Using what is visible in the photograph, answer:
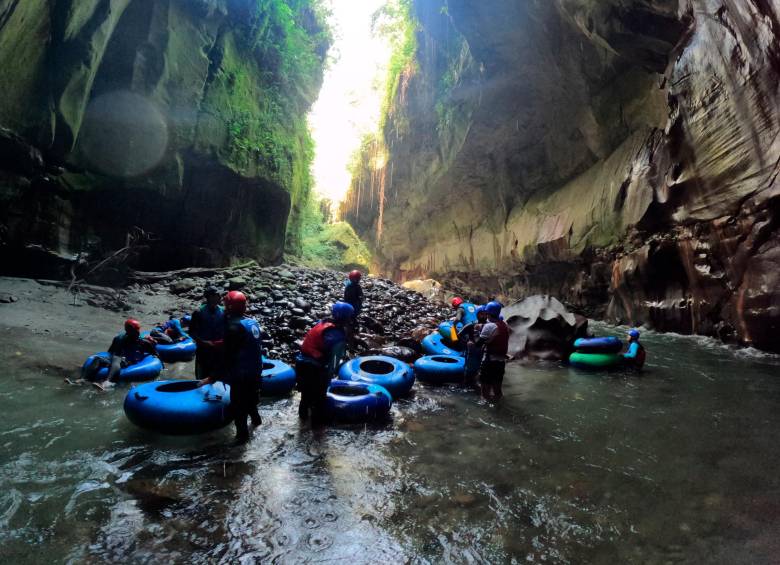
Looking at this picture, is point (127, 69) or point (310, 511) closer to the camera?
point (310, 511)

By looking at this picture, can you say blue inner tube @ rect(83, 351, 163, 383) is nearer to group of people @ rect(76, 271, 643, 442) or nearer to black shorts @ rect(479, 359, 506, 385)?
group of people @ rect(76, 271, 643, 442)

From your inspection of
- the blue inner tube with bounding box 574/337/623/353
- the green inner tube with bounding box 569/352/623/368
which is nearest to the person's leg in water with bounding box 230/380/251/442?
the green inner tube with bounding box 569/352/623/368

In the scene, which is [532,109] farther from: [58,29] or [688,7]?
[58,29]

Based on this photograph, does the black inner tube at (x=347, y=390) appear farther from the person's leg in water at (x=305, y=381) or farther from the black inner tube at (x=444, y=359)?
the black inner tube at (x=444, y=359)

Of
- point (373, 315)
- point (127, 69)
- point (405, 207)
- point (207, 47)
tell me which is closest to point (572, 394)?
point (373, 315)

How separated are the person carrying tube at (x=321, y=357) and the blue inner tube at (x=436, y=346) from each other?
13.2 ft

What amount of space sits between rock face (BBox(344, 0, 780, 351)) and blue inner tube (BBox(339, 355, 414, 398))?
7.11 m

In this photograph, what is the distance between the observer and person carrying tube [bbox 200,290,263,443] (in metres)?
4.10

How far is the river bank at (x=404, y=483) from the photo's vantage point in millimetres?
2535

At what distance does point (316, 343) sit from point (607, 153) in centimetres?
1503

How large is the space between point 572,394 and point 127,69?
42.3 feet

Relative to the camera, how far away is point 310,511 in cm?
294

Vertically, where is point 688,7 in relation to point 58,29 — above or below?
above

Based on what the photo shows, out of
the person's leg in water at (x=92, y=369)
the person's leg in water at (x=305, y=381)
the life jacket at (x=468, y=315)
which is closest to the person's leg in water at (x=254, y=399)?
the person's leg in water at (x=305, y=381)
